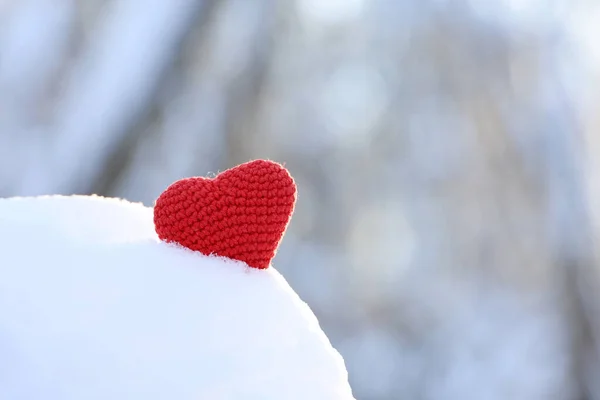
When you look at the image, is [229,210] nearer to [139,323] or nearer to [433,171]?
[139,323]

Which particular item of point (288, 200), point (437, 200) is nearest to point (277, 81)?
point (437, 200)

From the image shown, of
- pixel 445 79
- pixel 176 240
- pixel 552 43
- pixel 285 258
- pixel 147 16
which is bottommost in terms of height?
pixel 285 258

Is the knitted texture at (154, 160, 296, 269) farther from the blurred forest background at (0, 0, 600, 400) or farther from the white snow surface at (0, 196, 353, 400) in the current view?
the blurred forest background at (0, 0, 600, 400)

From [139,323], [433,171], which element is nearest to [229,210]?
[139,323]

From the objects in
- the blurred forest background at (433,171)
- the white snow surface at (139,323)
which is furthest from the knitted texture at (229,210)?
the blurred forest background at (433,171)

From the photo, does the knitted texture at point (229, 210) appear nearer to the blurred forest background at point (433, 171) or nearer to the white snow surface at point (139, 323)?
the white snow surface at point (139, 323)

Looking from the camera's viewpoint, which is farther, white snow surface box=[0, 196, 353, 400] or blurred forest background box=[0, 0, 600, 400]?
blurred forest background box=[0, 0, 600, 400]

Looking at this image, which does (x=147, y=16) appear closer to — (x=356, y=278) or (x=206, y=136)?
(x=206, y=136)

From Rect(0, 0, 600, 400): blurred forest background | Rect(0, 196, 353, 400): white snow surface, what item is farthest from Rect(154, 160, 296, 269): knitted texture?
Rect(0, 0, 600, 400): blurred forest background
